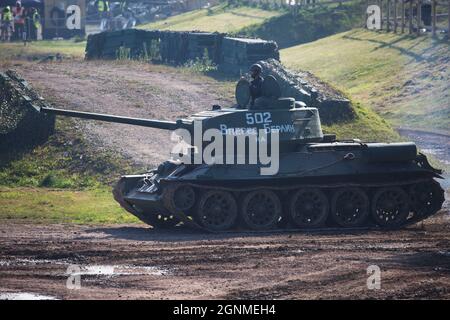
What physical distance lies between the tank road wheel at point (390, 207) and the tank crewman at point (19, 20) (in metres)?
35.6

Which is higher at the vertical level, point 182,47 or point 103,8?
point 103,8

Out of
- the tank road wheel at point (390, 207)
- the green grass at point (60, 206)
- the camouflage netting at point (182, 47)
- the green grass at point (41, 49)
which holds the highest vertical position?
the camouflage netting at point (182, 47)

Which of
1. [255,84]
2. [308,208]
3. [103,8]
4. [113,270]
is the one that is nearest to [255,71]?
[255,84]

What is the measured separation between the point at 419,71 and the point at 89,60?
12087 millimetres

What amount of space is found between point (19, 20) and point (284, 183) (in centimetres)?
3607

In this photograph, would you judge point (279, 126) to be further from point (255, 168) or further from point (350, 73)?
point (350, 73)

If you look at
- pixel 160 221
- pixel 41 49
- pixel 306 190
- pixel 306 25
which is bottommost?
pixel 160 221

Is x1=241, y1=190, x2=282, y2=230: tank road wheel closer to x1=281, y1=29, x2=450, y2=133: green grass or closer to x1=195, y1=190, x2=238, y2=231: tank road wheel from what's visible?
x1=195, y1=190, x2=238, y2=231: tank road wheel

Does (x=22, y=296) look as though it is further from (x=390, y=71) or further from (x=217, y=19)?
(x=217, y=19)

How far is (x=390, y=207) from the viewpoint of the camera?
83.1 feet

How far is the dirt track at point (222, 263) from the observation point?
57.3 ft

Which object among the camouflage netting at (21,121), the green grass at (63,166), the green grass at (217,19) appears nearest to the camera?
the green grass at (63,166)

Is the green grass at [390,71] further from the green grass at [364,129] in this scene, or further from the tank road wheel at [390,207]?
the tank road wheel at [390,207]

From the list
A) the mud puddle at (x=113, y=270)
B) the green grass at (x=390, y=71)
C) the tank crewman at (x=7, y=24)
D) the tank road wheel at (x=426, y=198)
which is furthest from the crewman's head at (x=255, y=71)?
the tank crewman at (x=7, y=24)
